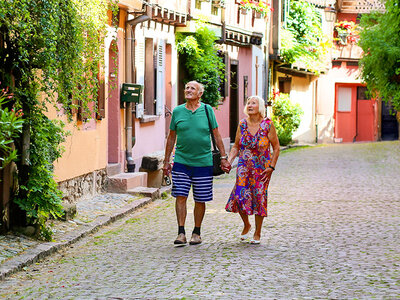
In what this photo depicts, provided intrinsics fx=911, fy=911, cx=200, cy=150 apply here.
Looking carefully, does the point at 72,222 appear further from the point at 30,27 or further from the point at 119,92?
the point at 119,92

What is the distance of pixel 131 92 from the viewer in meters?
16.5

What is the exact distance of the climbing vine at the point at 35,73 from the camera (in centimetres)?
923

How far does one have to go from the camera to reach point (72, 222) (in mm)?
11320

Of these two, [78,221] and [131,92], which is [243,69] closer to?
[131,92]

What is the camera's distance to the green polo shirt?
9773 millimetres

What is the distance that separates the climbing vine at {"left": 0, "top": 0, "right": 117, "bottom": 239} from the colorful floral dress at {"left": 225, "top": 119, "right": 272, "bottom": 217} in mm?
1973

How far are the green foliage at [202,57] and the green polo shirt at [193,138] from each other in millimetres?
12289

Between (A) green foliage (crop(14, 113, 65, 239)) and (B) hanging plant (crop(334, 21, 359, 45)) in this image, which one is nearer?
(A) green foliage (crop(14, 113, 65, 239))

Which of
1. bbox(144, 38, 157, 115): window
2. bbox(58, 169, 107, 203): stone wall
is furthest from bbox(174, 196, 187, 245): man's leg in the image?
bbox(144, 38, 157, 115): window

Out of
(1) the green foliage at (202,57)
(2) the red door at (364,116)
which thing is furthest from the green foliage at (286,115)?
(1) the green foliage at (202,57)

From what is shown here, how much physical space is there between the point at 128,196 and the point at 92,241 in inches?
174

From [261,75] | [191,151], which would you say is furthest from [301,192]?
[261,75]

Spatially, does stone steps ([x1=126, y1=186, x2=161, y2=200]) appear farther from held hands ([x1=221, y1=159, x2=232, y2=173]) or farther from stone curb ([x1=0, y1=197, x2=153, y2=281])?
held hands ([x1=221, y1=159, x2=232, y2=173])

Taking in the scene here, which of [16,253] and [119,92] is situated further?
[119,92]
